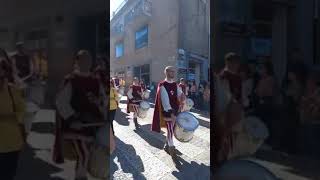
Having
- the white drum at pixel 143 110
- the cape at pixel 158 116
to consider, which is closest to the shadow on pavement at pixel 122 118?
the white drum at pixel 143 110

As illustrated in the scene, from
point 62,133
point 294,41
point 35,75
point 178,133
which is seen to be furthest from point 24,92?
point 178,133

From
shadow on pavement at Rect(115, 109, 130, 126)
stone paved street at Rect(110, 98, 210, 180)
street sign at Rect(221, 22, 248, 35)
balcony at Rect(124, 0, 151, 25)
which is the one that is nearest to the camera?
street sign at Rect(221, 22, 248, 35)

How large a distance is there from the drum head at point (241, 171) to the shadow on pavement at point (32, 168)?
0.97 meters

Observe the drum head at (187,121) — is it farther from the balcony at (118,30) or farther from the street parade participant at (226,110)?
the street parade participant at (226,110)

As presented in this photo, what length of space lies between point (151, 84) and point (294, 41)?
11.9 ft

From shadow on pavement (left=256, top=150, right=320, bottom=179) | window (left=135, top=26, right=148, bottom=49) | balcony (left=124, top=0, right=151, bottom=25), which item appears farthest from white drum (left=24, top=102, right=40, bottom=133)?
window (left=135, top=26, right=148, bottom=49)

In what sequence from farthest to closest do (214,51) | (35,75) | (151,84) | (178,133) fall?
(151,84) < (178,133) < (214,51) < (35,75)

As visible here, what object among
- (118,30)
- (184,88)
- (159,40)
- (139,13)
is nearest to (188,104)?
(184,88)

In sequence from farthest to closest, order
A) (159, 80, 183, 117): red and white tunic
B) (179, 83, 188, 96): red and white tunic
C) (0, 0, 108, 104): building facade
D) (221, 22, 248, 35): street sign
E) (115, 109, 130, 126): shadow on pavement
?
1. (115, 109, 130, 126): shadow on pavement
2. (179, 83, 188, 96): red and white tunic
3. (159, 80, 183, 117): red and white tunic
4. (221, 22, 248, 35): street sign
5. (0, 0, 108, 104): building facade

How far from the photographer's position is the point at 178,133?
5738mm

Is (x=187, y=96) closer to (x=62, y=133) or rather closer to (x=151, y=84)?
(x=151, y=84)

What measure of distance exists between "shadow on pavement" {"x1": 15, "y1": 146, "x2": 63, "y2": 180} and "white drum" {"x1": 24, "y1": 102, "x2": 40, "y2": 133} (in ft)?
0.39

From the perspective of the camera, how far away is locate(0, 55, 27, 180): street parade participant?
2.52 meters

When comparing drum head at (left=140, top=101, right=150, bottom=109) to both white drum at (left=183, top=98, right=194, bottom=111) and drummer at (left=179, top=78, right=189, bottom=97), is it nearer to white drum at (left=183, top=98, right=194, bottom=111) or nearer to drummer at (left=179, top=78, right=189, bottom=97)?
white drum at (left=183, top=98, right=194, bottom=111)
